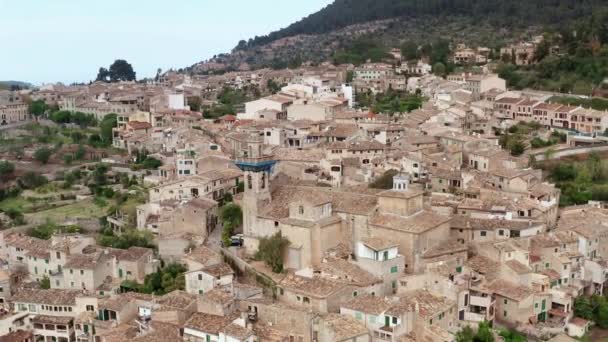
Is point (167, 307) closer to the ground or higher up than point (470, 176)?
closer to the ground

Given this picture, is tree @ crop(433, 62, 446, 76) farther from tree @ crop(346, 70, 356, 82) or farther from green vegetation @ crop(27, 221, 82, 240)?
green vegetation @ crop(27, 221, 82, 240)

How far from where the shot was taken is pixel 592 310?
76.8 ft

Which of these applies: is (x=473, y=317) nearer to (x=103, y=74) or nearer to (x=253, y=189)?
(x=253, y=189)

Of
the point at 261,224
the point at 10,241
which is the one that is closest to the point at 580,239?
the point at 261,224

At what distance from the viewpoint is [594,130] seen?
4100 cm

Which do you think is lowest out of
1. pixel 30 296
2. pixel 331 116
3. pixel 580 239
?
pixel 30 296

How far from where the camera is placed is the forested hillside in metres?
76.0

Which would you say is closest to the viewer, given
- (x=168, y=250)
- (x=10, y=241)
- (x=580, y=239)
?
(x=580, y=239)

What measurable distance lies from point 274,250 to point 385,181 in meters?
6.87

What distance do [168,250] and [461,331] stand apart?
12.2 metres

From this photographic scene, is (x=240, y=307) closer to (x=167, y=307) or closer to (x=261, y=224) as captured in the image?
(x=167, y=307)

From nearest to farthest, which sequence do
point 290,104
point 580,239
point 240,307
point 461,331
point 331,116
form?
point 461,331
point 240,307
point 580,239
point 331,116
point 290,104

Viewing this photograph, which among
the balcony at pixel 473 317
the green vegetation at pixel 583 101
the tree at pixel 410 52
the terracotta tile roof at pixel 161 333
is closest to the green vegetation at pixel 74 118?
the tree at pixel 410 52

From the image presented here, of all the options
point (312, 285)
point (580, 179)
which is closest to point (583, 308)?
point (312, 285)
